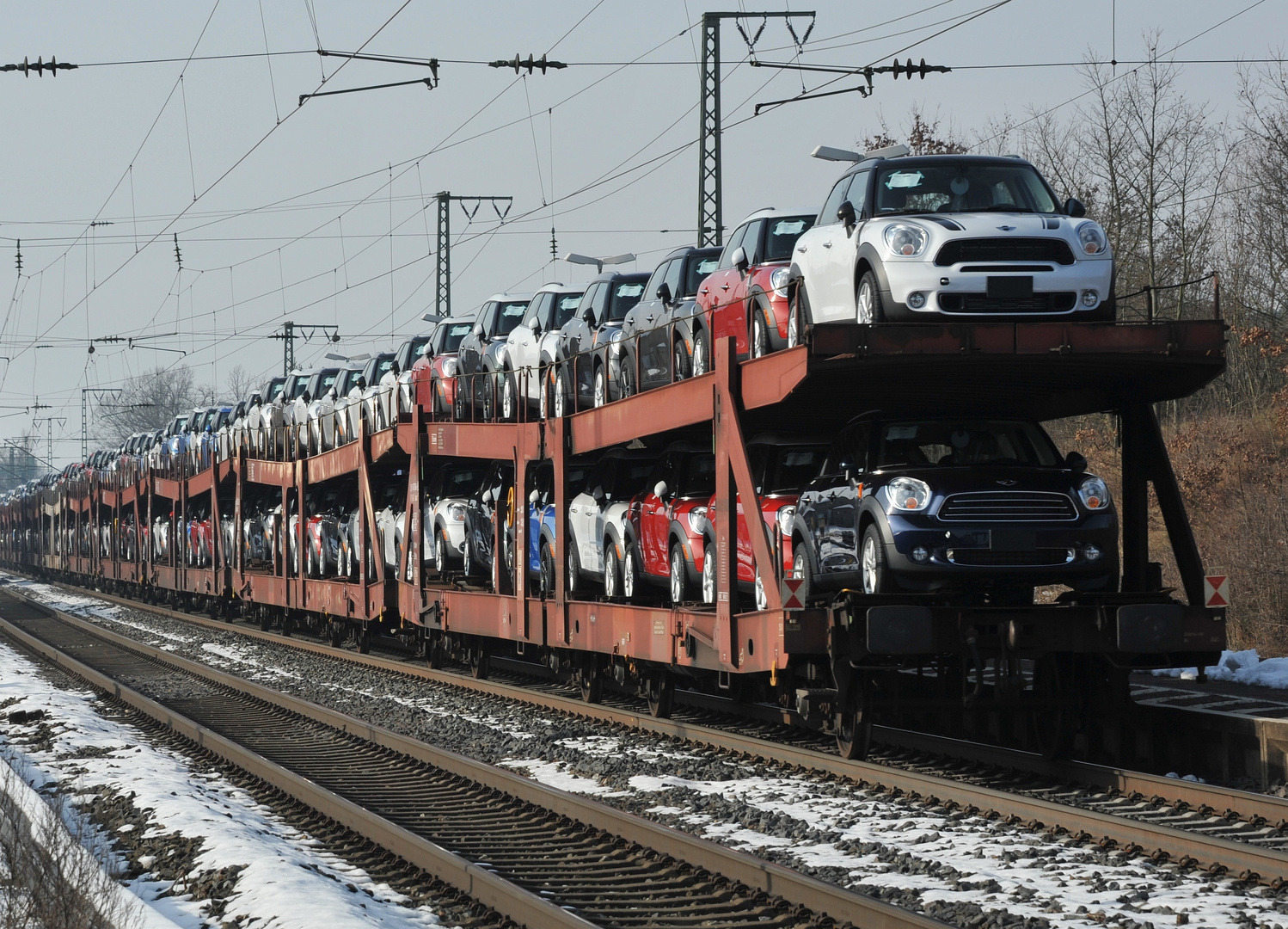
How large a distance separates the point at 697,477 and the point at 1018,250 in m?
4.90

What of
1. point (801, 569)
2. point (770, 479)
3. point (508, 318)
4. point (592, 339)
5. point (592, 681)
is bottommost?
point (592, 681)

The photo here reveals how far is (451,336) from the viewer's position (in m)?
24.2

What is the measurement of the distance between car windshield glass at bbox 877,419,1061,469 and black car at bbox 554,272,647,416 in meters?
5.38

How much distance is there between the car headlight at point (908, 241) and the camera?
10398 mm

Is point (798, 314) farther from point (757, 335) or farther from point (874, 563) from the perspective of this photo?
point (874, 563)

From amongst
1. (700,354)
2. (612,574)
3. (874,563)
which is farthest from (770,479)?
(612,574)

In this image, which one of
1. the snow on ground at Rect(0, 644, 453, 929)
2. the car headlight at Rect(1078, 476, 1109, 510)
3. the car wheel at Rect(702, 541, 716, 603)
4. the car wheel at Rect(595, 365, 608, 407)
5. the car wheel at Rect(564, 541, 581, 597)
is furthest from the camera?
the car wheel at Rect(564, 541, 581, 597)

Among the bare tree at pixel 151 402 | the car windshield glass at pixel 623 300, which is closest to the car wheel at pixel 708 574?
the car windshield glass at pixel 623 300

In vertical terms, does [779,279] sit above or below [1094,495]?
above

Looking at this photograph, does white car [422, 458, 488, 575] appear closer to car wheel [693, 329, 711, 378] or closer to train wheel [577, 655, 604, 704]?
train wheel [577, 655, 604, 704]

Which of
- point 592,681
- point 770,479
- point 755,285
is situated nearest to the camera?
point 755,285

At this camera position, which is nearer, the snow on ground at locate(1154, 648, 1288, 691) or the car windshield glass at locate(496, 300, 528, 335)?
the snow on ground at locate(1154, 648, 1288, 691)

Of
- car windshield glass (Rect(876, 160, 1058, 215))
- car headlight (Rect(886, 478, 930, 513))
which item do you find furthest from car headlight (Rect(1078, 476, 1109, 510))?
car windshield glass (Rect(876, 160, 1058, 215))

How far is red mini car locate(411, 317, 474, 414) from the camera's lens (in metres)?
22.2
